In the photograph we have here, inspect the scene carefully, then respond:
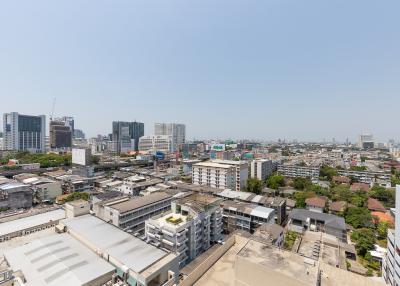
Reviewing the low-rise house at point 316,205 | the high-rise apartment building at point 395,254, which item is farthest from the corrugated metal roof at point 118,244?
the low-rise house at point 316,205

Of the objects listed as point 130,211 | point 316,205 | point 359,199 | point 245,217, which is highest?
point 130,211

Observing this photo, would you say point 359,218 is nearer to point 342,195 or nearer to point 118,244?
point 342,195

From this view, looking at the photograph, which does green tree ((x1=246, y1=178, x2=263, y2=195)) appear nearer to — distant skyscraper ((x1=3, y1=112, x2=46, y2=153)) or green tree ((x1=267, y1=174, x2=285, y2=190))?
green tree ((x1=267, y1=174, x2=285, y2=190))

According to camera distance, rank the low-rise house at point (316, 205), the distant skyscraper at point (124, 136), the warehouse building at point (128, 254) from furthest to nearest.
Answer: the distant skyscraper at point (124, 136) < the low-rise house at point (316, 205) < the warehouse building at point (128, 254)

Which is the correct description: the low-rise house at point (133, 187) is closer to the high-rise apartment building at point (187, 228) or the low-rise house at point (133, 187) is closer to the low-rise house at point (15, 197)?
the low-rise house at point (15, 197)

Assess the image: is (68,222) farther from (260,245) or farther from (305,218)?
(305,218)

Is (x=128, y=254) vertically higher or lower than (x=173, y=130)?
lower

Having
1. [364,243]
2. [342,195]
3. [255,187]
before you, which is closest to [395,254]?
[364,243]

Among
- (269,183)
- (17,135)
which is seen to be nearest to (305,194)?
(269,183)
